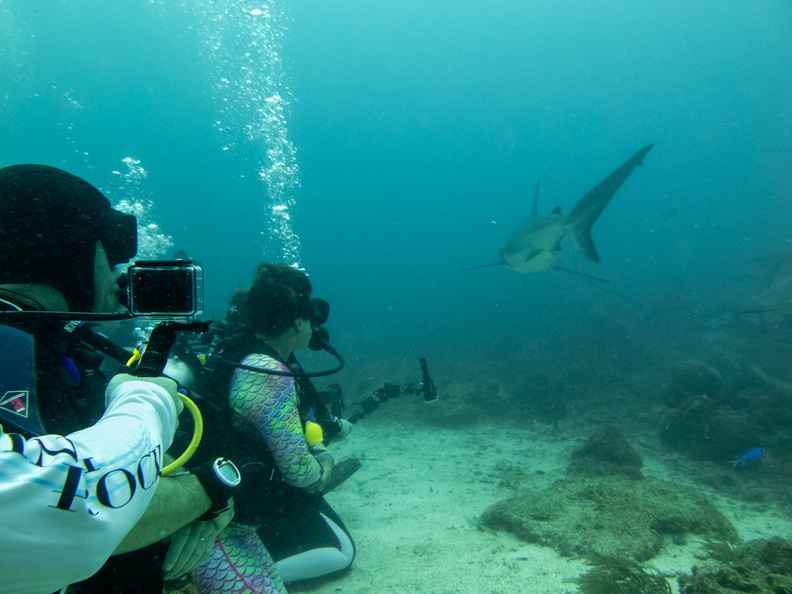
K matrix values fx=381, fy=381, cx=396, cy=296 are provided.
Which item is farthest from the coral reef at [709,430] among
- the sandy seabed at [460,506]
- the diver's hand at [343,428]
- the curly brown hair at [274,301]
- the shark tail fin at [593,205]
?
the curly brown hair at [274,301]

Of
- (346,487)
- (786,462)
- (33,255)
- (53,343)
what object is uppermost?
(33,255)

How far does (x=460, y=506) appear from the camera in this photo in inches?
213

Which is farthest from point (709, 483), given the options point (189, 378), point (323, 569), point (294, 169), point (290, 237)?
point (294, 169)

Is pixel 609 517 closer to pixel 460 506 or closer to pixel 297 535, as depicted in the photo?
pixel 460 506

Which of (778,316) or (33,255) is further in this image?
(778,316)

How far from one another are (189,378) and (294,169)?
370ft

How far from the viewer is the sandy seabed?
3.41 metres

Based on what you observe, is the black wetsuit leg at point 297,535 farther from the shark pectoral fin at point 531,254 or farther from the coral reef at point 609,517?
the shark pectoral fin at point 531,254

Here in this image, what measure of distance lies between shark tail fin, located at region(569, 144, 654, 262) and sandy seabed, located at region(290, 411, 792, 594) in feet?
14.7

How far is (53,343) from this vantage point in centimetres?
118

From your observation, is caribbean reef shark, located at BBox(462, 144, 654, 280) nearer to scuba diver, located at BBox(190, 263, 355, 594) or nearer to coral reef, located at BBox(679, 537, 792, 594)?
coral reef, located at BBox(679, 537, 792, 594)

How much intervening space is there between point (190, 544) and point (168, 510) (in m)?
0.44

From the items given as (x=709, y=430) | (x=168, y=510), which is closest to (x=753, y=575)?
(x=168, y=510)

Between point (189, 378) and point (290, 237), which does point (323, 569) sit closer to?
point (189, 378)
